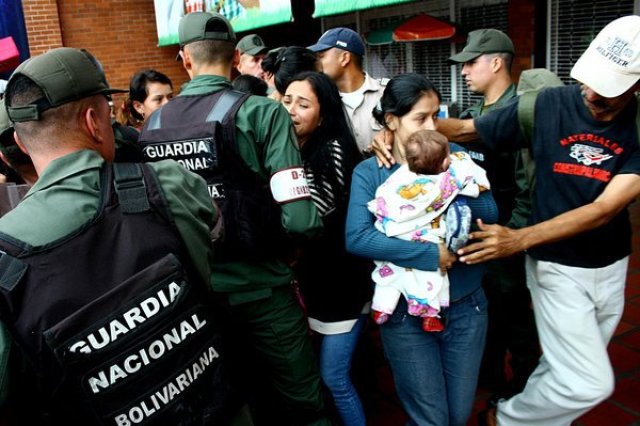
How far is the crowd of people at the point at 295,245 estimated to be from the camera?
131cm

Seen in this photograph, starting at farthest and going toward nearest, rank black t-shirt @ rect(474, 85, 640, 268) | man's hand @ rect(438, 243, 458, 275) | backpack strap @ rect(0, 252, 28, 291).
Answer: black t-shirt @ rect(474, 85, 640, 268)
man's hand @ rect(438, 243, 458, 275)
backpack strap @ rect(0, 252, 28, 291)

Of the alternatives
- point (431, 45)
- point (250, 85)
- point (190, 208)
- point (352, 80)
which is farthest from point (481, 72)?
point (431, 45)

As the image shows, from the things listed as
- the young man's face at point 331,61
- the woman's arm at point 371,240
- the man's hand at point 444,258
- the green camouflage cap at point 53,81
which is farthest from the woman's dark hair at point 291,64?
the green camouflage cap at point 53,81

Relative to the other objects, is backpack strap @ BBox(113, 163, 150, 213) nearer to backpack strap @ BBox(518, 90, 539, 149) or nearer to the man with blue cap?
backpack strap @ BBox(518, 90, 539, 149)

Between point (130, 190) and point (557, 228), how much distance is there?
1.58 meters

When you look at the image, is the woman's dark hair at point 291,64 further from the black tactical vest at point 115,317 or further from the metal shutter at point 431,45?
the metal shutter at point 431,45

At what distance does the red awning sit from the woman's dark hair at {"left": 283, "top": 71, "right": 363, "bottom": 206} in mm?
4918

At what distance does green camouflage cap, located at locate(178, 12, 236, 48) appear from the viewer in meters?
2.49

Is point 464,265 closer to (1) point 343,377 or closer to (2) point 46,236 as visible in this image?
(1) point 343,377

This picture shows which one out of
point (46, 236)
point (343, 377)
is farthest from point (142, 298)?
point (343, 377)

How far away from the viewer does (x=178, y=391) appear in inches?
55.7

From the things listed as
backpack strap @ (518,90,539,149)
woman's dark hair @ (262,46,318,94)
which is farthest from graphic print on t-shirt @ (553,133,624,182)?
woman's dark hair @ (262,46,318,94)

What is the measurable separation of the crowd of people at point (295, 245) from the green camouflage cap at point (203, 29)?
0.4 inches

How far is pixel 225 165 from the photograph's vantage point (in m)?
2.30
